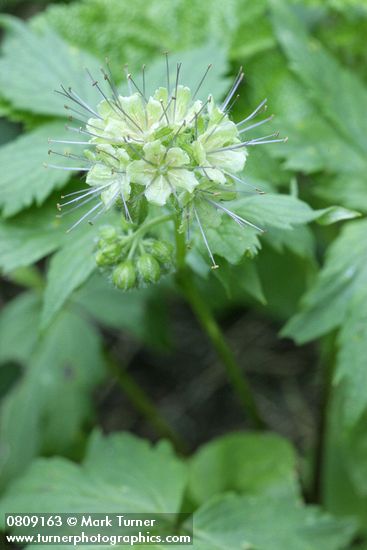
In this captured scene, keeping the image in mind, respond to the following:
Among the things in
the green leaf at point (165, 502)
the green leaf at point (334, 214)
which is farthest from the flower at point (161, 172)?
the green leaf at point (165, 502)

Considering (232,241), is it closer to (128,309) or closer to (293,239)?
(293,239)

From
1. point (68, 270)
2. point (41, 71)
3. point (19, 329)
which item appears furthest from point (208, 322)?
point (41, 71)

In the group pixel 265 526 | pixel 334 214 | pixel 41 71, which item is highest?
pixel 41 71

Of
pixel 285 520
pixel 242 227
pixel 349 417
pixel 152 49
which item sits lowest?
pixel 285 520

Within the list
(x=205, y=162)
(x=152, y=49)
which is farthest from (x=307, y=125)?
(x=205, y=162)

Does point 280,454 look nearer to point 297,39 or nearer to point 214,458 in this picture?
point 214,458

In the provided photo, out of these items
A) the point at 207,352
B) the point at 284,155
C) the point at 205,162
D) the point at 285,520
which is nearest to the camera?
the point at 205,162
